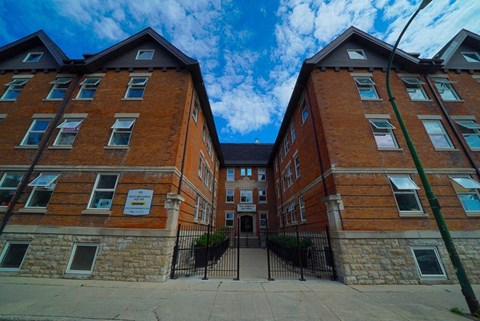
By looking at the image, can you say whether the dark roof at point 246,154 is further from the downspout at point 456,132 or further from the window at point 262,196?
the downspout at point 456,132

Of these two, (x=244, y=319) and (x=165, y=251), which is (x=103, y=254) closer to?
(x=165, y=251)

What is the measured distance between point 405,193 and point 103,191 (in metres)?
14.6

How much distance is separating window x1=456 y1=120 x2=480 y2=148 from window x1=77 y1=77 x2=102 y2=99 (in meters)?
21.7

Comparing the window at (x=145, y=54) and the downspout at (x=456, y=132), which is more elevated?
the window at (x=145, y=54)

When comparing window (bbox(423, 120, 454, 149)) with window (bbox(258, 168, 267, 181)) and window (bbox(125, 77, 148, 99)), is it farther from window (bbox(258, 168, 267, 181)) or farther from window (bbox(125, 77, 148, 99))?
window (bbox(125, 77, 148, 99))

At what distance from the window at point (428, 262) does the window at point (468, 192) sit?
2.98 m

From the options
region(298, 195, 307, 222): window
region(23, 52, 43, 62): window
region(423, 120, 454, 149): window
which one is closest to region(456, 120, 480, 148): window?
region(423, 120, 454, 149): window

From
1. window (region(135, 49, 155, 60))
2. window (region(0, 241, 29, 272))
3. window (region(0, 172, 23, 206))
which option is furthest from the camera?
window (region(135, 49, 155, 60))

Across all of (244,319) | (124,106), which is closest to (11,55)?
(124,106)

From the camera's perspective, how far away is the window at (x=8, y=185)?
28.7ft

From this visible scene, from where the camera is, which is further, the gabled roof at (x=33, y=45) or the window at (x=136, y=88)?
the gabled roof at (x=33, y=45)

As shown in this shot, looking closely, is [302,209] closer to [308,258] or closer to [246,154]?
[308,258]

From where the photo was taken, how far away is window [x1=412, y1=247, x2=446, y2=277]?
736cm

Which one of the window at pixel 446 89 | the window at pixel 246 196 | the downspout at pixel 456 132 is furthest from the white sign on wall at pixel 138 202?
the window at pixel 446 89
